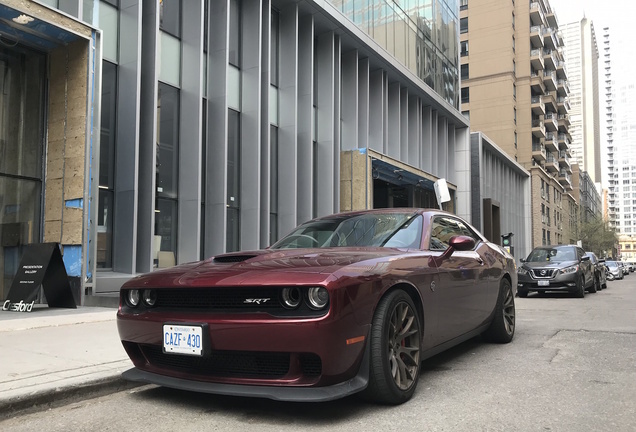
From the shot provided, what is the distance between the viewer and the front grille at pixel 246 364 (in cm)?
321

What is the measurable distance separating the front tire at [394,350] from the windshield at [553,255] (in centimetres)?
1285

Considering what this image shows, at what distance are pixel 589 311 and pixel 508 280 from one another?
5151mm

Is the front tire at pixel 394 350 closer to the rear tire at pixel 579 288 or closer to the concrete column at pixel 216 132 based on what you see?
the concrete column at pixel 216 132

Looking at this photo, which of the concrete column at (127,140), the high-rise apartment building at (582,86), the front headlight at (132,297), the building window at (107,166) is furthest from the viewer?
the high-rise apartment building at (582,86)

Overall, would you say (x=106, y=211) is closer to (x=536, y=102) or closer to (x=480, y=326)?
(x=480, y=326)

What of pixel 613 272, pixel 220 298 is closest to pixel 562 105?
pixel 613 272

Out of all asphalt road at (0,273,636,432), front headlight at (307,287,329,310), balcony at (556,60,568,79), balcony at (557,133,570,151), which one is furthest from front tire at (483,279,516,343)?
balcony at (557,133,570,151)

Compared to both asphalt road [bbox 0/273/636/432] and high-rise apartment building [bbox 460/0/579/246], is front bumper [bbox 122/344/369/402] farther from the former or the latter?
high-rise apartment building [bbox 460/0/579/246]

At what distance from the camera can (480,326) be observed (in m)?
5.50

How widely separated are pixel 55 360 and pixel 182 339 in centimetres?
213

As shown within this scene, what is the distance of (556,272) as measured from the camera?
14.5 metres

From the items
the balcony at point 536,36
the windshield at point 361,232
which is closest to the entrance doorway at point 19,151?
the windshield at point 361,232

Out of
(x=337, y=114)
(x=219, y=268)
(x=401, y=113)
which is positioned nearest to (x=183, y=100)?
(x=337, y=114)

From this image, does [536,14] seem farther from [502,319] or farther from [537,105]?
[502,319]
